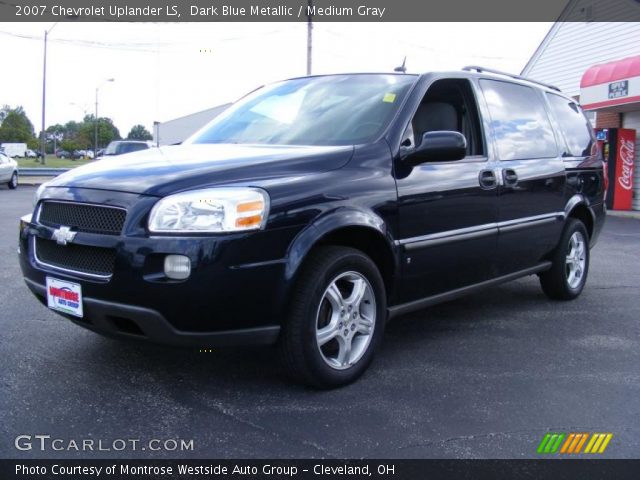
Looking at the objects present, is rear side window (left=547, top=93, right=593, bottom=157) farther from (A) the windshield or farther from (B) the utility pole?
(B) the utility pole

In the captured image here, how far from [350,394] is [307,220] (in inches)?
37.8

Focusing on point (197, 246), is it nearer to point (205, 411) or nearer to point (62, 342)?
point (205, 411)

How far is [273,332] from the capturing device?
320 cm

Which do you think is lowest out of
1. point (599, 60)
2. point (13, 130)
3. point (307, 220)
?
point (307, 220)

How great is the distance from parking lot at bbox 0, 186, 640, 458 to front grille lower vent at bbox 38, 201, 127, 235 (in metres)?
0.85

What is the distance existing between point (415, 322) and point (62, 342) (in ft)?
8.26

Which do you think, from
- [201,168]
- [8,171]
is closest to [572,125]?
[201,168]

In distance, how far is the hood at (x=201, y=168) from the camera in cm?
316

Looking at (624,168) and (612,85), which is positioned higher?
(612,85)

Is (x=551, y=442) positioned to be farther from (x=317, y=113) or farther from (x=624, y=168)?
(x=624, y=168)

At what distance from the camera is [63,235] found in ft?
10.8

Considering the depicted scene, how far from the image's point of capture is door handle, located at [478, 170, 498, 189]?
4457 mm

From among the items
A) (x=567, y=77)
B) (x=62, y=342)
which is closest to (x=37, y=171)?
(x=567, y=77)

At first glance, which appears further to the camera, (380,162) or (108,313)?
(380,162)
